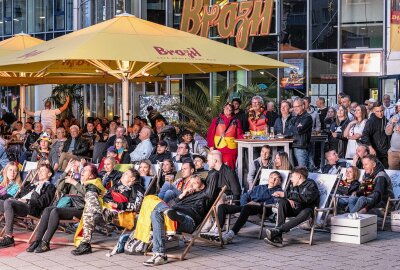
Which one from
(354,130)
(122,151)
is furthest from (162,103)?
(122,151)

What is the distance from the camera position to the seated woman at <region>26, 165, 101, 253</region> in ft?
32.9

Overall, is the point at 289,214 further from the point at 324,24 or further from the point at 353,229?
the point at 324,24

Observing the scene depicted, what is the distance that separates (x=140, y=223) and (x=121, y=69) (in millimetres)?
4386

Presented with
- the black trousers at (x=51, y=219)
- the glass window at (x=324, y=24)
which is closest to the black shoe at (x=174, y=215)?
the black trousers at (x=51, y=219)

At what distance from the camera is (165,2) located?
28.4m

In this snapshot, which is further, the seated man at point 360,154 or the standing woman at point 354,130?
the standing woman at point 354,130

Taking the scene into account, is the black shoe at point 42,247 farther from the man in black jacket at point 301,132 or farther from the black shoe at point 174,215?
the man in black jacket at point 301,132

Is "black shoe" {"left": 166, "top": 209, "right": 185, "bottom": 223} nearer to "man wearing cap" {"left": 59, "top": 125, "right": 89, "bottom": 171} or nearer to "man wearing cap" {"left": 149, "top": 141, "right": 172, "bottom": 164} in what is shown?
"man wearing cap" {"left": 149, "top": 141, "right": 172, "bottom": 164}

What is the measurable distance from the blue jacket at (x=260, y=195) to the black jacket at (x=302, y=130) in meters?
2.97

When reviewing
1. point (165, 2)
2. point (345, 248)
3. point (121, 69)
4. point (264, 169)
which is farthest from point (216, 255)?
point (165, 2)

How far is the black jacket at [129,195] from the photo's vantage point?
10.5 m

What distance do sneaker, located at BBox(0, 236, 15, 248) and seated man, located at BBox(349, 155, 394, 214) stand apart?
4.60m

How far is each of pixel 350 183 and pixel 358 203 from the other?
56cm

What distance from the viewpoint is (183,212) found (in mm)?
9828
